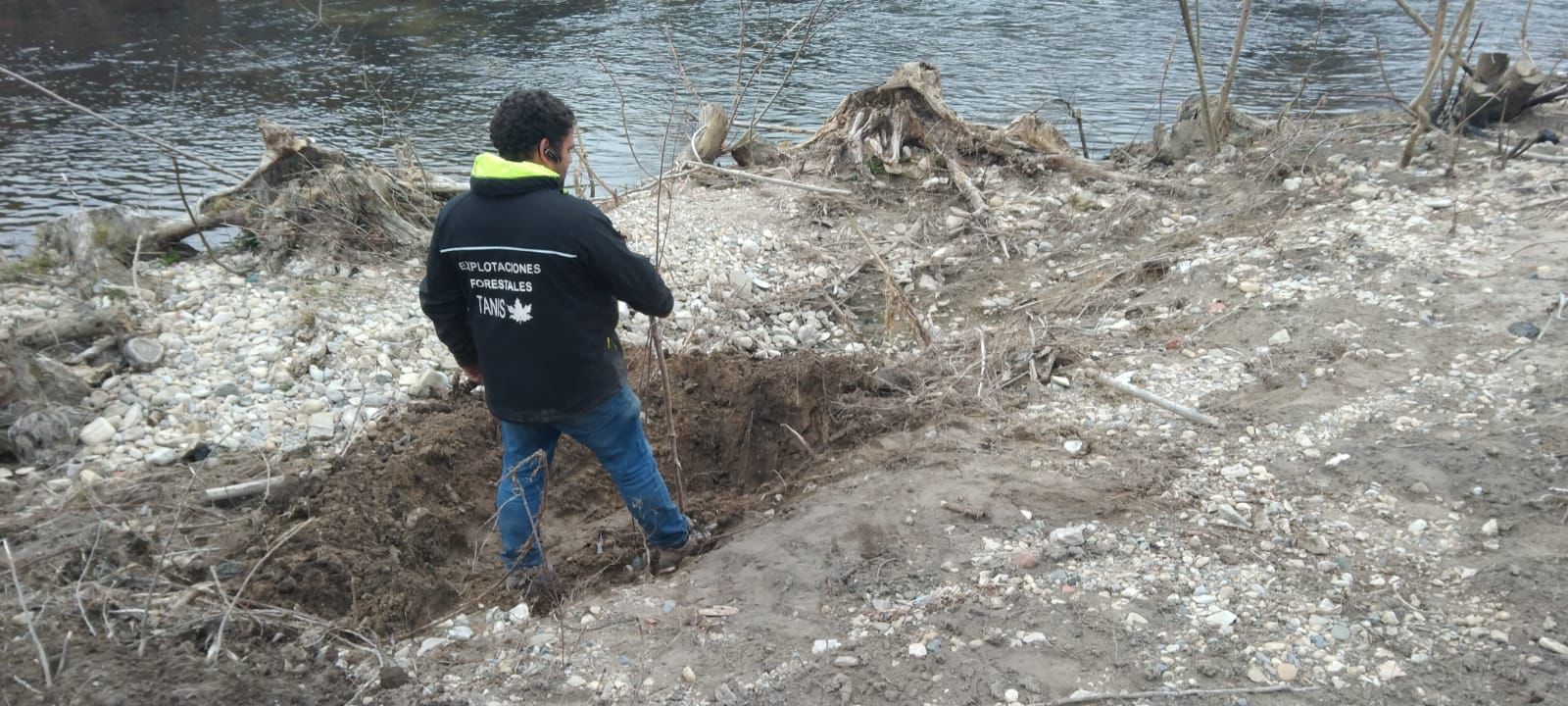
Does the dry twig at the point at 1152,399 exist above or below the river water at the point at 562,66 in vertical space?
below

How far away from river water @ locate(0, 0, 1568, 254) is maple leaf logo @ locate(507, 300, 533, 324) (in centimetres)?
584

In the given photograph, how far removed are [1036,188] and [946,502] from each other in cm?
469

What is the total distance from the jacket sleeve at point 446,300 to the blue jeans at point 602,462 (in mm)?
343

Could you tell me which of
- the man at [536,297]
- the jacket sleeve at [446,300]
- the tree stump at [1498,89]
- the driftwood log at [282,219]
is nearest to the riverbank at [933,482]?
the driftwood log at [282,219]

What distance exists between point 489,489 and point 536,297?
1.70m

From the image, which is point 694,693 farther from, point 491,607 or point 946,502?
point 946,502

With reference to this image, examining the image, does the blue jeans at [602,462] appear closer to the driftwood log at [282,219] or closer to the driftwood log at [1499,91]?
the driftwood log at [282,219]

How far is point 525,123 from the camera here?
329 cm

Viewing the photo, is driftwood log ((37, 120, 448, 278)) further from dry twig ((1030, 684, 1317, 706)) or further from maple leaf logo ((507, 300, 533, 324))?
dry twig ((1030, 684, 1317, 706))

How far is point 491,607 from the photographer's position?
3.71m

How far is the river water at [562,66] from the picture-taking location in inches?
408

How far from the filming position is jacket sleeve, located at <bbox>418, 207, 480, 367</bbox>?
3432 millimetres

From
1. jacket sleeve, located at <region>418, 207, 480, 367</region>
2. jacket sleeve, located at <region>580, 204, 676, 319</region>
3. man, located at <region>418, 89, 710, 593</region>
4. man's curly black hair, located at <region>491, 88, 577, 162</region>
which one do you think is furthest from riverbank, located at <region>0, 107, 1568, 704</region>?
man's curly black hair, located at <region>491, 88, 577, 162</region>

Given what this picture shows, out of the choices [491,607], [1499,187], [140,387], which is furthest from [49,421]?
[1499,187]
